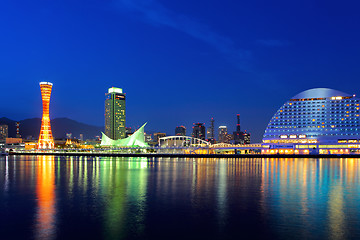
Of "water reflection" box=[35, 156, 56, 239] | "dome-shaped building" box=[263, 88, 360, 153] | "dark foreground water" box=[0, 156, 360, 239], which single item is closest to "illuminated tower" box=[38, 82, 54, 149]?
"dome-shaped building" box=[263, 88, 360, 153]

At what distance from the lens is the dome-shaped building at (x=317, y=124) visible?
82000 mm

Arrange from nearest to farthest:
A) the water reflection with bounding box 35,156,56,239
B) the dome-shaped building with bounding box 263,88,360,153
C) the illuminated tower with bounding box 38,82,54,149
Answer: the water reflection with bounding box 35,156,56,239
the dome-shaped building with bounding box 263,88,360,153
the illuminated tower with bounding box 38,82,54,149

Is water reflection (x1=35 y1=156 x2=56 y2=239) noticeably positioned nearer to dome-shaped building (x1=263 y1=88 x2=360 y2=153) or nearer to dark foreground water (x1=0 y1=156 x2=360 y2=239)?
dark foreground water (x1=0 y1=156 x2=360 y2=239)

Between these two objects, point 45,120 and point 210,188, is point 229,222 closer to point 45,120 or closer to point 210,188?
point 210,188

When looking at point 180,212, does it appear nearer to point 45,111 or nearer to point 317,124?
point 317,124

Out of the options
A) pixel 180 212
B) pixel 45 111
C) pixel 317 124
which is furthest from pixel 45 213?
pixel 45 111

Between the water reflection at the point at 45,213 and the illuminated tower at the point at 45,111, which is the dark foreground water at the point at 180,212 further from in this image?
the illuminated tower at the point at 45,111

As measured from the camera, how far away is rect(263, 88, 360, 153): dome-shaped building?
82.0 meters

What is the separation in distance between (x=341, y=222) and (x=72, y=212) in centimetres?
957

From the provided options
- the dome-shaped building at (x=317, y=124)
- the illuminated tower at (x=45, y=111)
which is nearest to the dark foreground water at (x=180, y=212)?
the dome-shaped building at (x=317, y=124)

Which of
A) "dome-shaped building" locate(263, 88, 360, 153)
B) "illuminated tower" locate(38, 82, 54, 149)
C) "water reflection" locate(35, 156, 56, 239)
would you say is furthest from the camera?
"illuminated tower" locate(38, 82, 54, 149)

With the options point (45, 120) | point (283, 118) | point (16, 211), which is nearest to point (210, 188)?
point (16, 211)

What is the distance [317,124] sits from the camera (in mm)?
84688

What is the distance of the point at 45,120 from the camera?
324 ft
